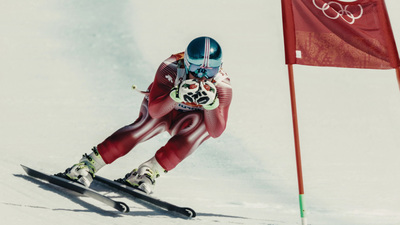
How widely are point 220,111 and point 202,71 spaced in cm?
45

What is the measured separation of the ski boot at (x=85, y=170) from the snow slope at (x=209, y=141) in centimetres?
29

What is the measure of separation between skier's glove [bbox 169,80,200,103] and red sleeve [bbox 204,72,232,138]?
402 millimetres

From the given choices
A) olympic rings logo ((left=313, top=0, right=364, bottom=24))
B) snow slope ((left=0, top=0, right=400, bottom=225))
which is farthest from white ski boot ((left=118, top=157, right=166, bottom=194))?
olympic rings logo ((left=313, top=0, right=364, bottom=24))

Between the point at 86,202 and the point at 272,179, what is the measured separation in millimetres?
2670

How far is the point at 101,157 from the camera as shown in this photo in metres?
6.38

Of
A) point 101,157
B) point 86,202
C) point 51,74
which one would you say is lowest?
point 86,202

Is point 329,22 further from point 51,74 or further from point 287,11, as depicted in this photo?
point 51,74

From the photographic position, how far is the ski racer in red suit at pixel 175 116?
589cm

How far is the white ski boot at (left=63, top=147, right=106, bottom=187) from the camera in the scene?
625cm

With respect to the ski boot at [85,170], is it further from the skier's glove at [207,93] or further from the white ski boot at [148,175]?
the skier's glove at [207,93]

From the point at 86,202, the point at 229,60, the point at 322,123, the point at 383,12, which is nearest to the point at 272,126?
the point at 322,123

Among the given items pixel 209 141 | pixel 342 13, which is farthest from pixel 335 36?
pixel 209 141

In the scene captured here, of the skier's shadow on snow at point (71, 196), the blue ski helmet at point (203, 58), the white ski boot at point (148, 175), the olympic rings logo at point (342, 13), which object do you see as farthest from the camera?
the white ski boot at point (148, 175)

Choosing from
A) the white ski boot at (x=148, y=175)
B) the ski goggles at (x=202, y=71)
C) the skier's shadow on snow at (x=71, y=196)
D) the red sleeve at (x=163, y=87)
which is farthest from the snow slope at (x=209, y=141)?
the ski goggles at (x=202, y=71)
